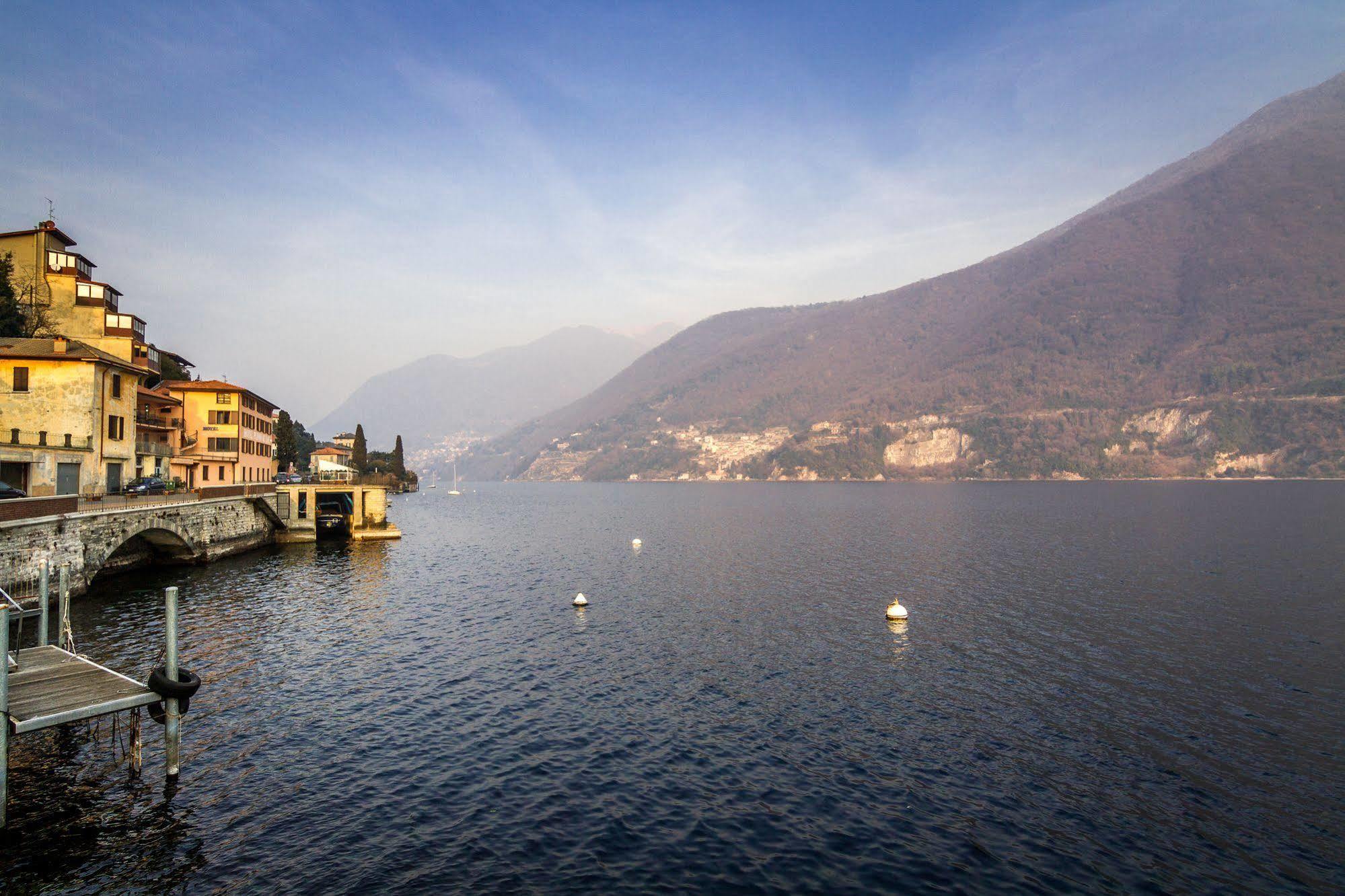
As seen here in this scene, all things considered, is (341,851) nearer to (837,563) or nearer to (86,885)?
(86,885)

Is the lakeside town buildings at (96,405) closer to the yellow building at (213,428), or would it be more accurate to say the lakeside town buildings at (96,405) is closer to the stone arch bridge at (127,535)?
the yellow building at (213,428)

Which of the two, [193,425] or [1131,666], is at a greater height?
[193,425]

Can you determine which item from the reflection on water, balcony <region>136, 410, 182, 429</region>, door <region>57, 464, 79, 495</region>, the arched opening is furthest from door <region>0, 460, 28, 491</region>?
the reflection on water

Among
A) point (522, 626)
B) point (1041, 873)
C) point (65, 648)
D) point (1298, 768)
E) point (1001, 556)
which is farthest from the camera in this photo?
point (1001, 556)

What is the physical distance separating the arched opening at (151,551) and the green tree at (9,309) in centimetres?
2981

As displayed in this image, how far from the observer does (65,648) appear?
26.6 m

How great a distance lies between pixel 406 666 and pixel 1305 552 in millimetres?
85933

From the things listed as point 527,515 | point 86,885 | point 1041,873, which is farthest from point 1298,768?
point 527,515

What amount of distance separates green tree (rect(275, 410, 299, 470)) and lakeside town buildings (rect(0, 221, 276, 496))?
29.8 meters

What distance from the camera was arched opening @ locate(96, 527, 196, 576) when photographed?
50.1 metres

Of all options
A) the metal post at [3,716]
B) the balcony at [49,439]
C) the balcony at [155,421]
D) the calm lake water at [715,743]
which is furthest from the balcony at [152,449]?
the metal post at [3,716]

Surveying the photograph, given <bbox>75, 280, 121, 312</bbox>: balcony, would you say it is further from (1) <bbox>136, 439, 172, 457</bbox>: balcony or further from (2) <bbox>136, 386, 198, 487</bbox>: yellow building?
(1) <bbox>136, 439, 172, 457</bbox>: balcony

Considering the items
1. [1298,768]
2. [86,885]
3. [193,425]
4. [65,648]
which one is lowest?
[1298,768]

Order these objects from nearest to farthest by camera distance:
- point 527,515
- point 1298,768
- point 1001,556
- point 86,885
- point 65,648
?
point 86,885 → point 1298,768 → point 65,648 → point 1001,556 → point 527,515
